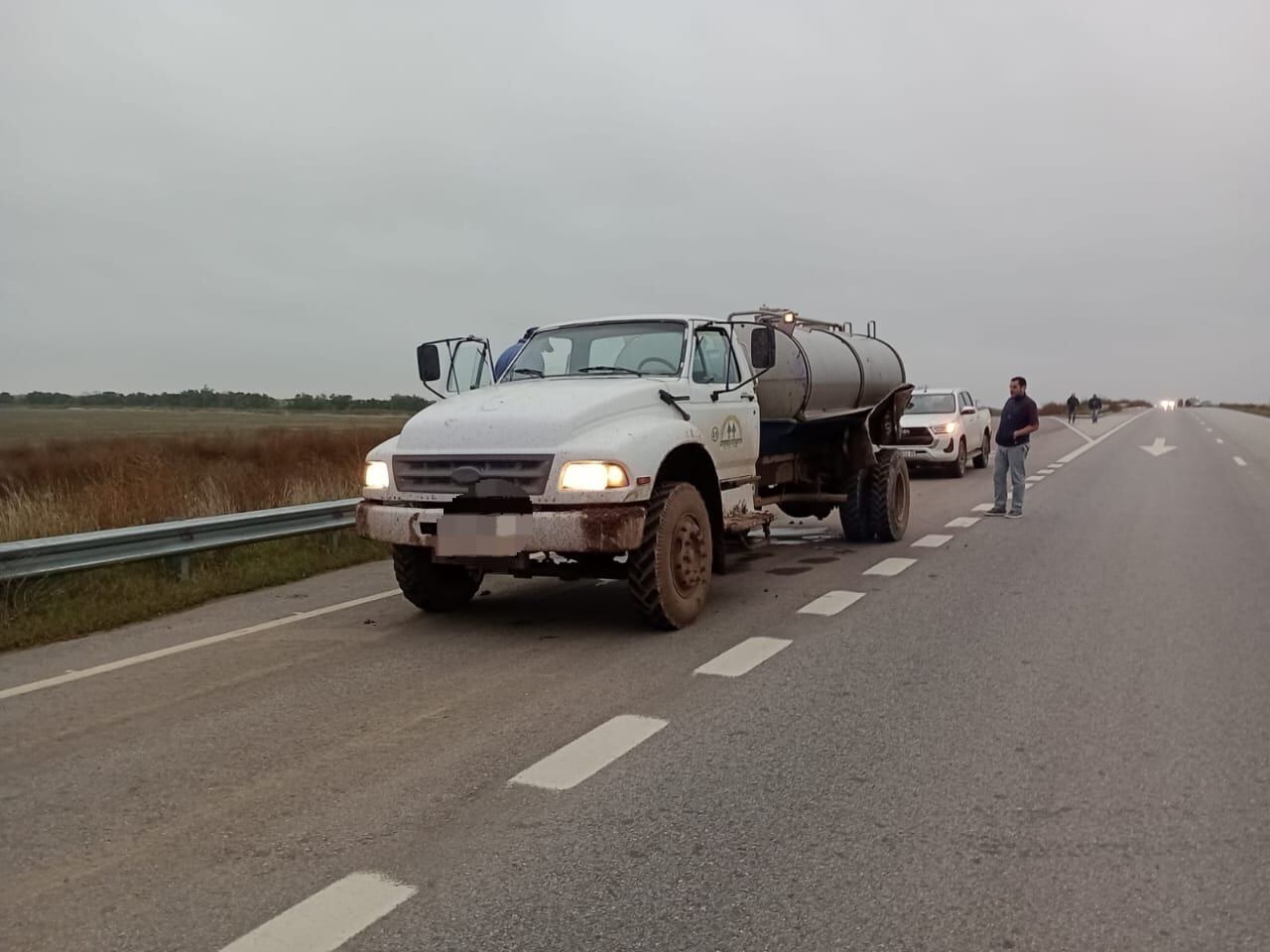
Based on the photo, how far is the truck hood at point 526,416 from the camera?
6.27 metres

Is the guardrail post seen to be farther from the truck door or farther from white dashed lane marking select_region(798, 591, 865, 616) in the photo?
white dashed lane marking select_region(798, 591, 865, 616)

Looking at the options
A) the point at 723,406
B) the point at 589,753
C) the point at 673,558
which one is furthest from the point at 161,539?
the point at 589,753

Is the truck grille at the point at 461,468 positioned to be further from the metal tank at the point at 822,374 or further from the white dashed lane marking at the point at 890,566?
the white dashed lane marking at the point at 890,566

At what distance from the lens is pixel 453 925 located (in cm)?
292

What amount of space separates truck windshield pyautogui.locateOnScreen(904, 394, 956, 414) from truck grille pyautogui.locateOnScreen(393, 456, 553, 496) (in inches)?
605

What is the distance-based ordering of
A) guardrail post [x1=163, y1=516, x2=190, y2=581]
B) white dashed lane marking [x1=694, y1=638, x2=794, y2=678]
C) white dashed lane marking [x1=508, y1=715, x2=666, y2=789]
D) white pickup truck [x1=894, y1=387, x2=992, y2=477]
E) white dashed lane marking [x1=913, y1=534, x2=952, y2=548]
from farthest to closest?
white pickup truck [x1=894, y1=387, x2=992, y2=477], white dashed lane marking [x1=913, y1=534, x2=952, y2=548], guardrail post [x1=163, y1=516, x2=190, y2=581], white dashed lane marking [x1=694, y1=638, x2=794, y2=678], white dashed lane marking [x1=508, y1=715, x2=666, y2=789]

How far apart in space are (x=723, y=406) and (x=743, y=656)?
7.82ft

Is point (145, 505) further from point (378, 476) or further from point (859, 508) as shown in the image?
point (859, 508)

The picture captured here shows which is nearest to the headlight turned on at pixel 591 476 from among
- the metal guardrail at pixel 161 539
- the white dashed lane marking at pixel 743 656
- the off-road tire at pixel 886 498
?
the white dashed lane marking at pixel 743 656

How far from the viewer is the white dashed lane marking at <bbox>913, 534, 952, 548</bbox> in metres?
10.7

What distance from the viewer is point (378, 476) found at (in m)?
6.80

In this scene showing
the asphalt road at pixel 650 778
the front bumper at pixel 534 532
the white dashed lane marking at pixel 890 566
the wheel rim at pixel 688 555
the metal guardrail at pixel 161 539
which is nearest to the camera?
the asphalt road at pixel 650 778

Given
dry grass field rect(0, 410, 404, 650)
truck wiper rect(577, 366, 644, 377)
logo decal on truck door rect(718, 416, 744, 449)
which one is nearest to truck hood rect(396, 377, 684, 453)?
truck wiper rect(577, 366, 644, 377)

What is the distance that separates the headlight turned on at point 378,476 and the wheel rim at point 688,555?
6.25 feet
